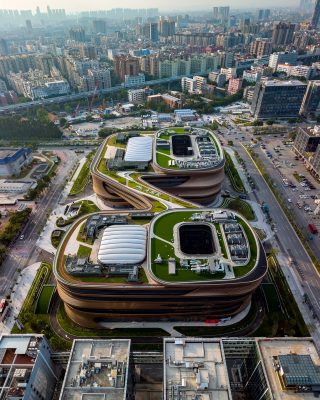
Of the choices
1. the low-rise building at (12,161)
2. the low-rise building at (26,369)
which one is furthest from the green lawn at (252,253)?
the low-rise building at (12,161)

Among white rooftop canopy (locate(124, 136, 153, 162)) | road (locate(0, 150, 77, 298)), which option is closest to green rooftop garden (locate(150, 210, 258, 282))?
white rooftop canopy (locate(124, 136, 153, 162))

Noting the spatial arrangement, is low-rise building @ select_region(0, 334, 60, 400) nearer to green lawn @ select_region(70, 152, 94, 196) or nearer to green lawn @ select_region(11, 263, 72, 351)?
green lawn @ select_region(11, 263, 72, 351)

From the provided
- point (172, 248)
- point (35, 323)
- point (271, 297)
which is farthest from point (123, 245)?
point (271, 297)

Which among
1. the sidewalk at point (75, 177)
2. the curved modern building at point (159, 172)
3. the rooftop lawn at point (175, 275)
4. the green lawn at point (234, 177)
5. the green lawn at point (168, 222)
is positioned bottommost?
the sidewalk at point (75, 177)

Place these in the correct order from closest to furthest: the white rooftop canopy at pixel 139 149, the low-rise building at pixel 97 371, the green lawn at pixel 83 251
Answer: the low-rise building at pixel 97 371 → the green lawn at pixel 83 251 → the white rooftop canopy at pixel 139 149

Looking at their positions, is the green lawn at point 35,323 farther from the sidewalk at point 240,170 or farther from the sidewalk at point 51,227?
the sidewalk at point 240,170

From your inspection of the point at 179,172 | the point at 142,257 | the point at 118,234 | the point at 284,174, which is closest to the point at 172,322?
the point at 142,257

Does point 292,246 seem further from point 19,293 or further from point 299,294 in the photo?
point 19,293
